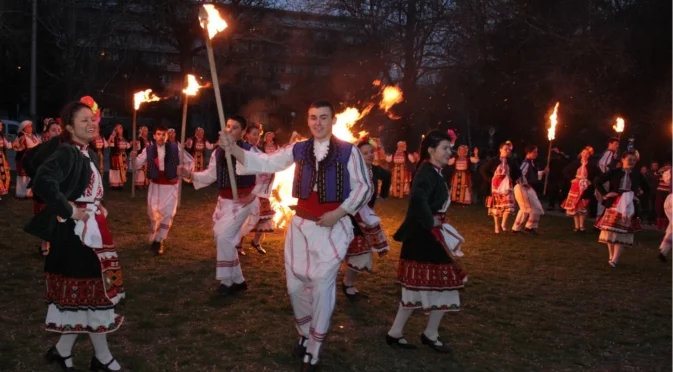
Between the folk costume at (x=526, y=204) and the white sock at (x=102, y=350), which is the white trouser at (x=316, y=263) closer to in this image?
the white sock at (x=102, y=350)

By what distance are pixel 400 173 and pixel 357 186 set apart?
667 inches

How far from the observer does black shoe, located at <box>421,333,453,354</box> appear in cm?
598

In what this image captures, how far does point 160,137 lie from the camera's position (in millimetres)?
9812

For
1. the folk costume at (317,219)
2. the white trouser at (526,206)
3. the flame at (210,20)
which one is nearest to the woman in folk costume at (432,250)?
the folk costume at (317,219)

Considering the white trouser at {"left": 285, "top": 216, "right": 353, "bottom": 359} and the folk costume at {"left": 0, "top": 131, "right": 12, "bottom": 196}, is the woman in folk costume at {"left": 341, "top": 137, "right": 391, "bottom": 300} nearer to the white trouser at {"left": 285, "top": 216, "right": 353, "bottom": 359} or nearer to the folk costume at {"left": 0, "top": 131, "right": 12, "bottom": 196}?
the white trouser at {"left": 285, "top": 216, "right": 353, "bottom": 359}

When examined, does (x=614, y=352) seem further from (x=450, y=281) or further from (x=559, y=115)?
(x=559, y=115)

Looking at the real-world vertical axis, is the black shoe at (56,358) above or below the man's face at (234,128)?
below

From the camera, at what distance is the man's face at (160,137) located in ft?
32.1

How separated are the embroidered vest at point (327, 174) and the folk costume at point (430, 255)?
79cm

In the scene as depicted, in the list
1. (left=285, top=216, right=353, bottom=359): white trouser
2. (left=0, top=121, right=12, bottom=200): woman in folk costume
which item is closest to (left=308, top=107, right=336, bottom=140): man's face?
(left=285, top=216, right=353, bottom=359): white trouser

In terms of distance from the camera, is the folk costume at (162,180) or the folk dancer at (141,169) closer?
the folk costume at (162,180)

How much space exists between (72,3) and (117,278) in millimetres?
28165

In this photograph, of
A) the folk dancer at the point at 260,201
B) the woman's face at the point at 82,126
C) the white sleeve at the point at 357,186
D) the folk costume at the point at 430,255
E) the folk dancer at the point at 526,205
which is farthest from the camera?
the folk dancer at the point at 526,205

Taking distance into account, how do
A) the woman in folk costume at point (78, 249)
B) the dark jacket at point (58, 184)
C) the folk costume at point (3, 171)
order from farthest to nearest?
1. the folk costume at point (3, 171)
2. the woman in folk costume at point (78, 249)
3. the dark jacket at point (58, 184)
